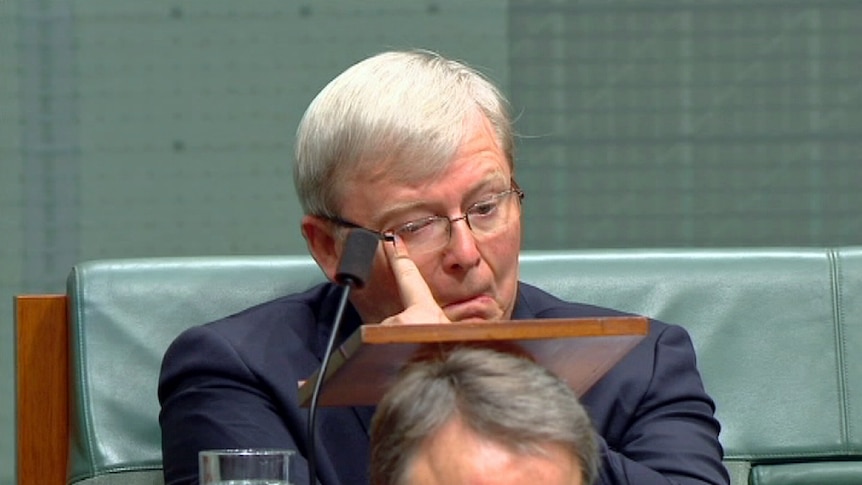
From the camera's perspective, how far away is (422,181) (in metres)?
2.11

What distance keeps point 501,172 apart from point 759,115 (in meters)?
1.32

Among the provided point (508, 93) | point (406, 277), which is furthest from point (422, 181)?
point (508, 93)

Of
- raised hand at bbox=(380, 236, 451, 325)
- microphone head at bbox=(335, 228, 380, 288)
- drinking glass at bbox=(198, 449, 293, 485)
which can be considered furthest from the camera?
raised hand at bbox=(380, 236, 451, 325)

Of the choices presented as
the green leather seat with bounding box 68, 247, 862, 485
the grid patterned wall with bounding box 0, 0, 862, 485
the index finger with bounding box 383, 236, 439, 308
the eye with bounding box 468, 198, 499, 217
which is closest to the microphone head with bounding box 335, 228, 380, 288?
the index finger with bounding box 383, 236, 439, 308

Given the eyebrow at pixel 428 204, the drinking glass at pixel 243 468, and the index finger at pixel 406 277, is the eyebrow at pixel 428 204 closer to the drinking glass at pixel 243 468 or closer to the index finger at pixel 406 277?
the index finger at pixel 406 277

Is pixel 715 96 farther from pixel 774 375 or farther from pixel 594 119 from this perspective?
pixel 774 375

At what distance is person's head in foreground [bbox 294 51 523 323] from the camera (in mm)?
2090

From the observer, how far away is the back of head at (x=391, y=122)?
211 cm

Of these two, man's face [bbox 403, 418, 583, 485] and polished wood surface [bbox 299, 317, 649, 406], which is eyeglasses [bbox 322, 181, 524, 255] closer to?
polished wood surface [bbox 299, 317, 649, 406]

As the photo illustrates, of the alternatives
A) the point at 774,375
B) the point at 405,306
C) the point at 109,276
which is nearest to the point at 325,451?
the point at 405,306

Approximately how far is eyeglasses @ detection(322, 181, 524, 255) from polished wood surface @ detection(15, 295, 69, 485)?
0.61 m

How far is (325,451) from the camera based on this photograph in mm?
2084

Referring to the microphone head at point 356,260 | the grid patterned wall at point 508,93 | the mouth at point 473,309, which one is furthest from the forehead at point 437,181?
the grid patterned wall at point 508,93

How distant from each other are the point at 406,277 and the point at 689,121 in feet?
4.57
